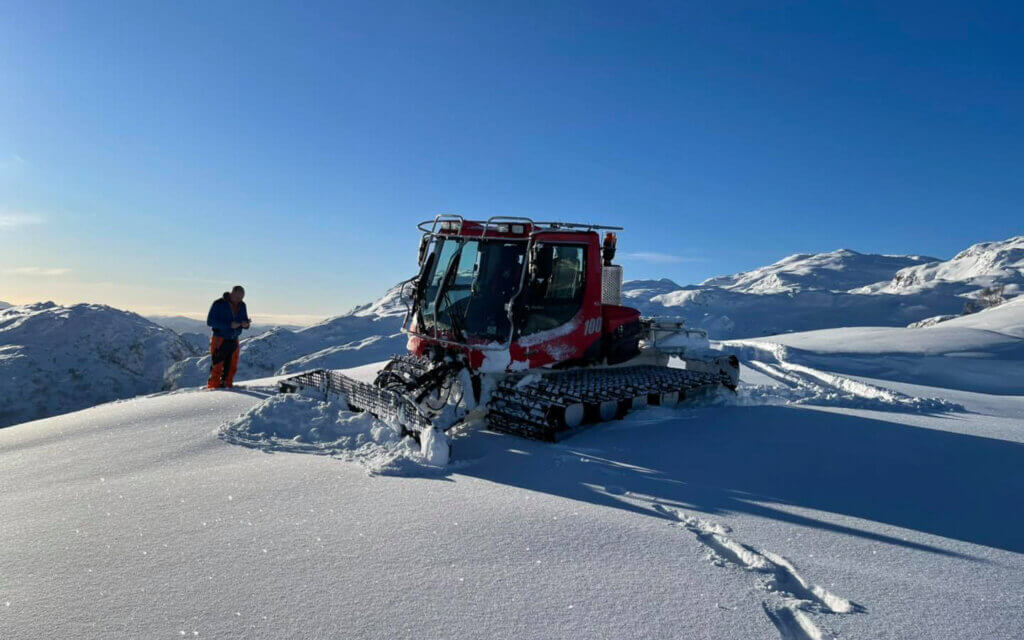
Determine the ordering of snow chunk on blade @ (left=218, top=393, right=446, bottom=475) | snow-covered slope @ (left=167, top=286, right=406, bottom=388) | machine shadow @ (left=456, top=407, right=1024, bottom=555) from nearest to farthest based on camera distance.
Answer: machine shadow @ (left=456, top=407, right=1024, bottom=555) → snow chunk on blade @ (left=218, top=393, right=446, bottom=475) → snow-covered slope @ (left=167, top=286, right=406, bottom=388)

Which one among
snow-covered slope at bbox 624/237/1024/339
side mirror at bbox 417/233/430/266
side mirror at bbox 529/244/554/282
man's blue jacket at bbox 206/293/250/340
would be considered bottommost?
man's blue jacket at bbox 206/293/250/340

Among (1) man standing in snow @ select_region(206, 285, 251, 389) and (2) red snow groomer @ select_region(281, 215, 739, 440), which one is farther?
(1) man standing in snow @ select_region(206, 285, 251, 389)

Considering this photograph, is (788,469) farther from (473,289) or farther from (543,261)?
(473,289)

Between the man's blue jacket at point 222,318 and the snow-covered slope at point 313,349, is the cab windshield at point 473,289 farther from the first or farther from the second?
the snow-covered slope at point 313,349

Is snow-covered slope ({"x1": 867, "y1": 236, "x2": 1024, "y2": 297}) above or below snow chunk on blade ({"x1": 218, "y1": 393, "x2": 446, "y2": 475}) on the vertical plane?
above

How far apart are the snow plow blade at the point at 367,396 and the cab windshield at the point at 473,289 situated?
1129mm

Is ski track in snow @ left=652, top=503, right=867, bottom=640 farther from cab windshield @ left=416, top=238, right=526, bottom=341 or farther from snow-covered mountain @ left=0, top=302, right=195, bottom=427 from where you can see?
snow-covered mountain @ left=0, top=302, right=195, bottom=427

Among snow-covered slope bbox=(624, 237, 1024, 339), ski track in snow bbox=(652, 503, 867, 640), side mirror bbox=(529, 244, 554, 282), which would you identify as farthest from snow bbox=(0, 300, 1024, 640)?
snow-covered slope bbox=(624, 237, 1024, 339)

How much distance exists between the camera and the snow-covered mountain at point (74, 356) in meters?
24.4

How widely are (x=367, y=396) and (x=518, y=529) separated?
3.21 metres

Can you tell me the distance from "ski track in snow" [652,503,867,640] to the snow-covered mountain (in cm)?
2786

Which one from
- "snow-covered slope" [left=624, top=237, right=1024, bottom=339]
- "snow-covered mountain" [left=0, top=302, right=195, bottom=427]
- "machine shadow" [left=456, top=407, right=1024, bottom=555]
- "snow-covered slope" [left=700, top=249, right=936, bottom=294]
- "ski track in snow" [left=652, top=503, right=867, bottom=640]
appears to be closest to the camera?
"ski track in snow" [left=652, top=503, right=867, bottom=640]

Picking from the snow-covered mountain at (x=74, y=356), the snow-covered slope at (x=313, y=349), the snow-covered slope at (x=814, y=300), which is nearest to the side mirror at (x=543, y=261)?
the snow-covered slope at (x=313, y=349)

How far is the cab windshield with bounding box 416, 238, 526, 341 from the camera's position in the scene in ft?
22.0
